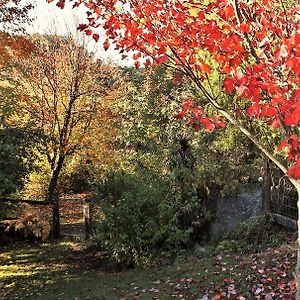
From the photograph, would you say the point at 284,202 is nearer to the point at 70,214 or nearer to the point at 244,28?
the point at 244,28

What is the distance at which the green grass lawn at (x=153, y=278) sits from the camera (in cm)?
599

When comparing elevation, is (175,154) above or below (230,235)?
above

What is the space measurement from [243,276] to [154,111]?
10315 mm

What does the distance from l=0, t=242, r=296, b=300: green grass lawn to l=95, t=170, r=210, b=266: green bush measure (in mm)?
453

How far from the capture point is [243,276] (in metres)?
6.36

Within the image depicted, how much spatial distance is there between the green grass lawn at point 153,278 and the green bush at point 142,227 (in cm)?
45

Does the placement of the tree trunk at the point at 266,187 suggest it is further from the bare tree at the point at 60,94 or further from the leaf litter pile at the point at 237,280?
the bare tree at the point at 60,94

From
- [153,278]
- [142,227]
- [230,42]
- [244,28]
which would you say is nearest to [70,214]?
[142,227]

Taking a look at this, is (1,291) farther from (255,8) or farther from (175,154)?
(255,8)

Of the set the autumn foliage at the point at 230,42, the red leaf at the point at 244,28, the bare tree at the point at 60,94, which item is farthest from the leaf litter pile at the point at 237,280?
the bare tree at the point at 60,94

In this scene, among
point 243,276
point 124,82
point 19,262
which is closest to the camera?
point 243,276

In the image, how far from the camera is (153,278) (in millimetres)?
7770

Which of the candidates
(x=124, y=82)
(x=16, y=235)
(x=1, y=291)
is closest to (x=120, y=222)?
(x=1, y=291)

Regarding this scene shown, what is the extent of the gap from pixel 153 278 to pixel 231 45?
5344 mm
